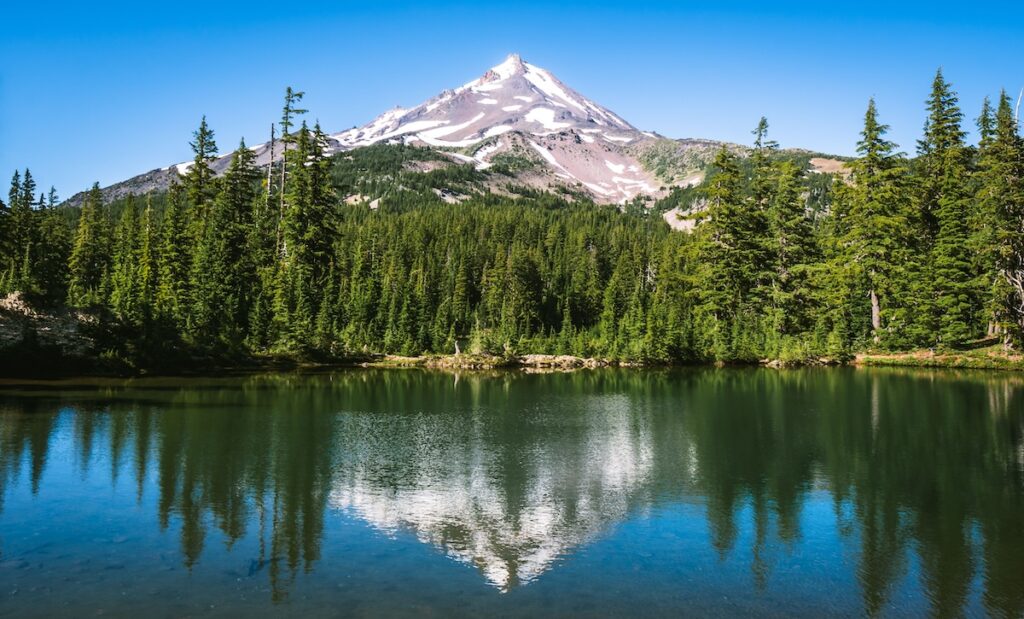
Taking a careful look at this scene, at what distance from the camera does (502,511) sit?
Answer: 15.3 m

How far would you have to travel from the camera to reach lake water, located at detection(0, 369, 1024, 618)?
1094cm

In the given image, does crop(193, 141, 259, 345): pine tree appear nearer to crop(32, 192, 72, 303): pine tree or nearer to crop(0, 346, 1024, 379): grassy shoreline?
crop(0, 346, 1024, 379): grassy shoreline

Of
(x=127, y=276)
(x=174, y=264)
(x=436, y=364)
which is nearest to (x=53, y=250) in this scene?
(x=127, y=276)

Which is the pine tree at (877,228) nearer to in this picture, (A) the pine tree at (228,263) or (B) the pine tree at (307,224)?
(B) the pine tree at (307,224)

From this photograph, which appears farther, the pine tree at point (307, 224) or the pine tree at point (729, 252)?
the pine tree at point (729, 252)

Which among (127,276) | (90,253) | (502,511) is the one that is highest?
(90,253)

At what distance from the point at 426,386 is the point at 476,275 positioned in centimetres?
6324

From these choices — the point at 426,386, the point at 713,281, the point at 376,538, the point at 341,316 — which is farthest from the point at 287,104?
the point at 376,538

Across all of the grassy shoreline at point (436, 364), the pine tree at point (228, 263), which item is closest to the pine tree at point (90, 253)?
the pine tree at point (228, 263)

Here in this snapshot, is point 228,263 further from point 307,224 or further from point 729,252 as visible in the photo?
point 729,252

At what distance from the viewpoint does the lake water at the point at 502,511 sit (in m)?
10.9

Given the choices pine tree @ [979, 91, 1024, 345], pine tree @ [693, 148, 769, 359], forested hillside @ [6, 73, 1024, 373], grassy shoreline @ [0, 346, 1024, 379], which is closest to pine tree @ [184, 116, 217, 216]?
forested hillside @ [6, 73, 1024, 373]

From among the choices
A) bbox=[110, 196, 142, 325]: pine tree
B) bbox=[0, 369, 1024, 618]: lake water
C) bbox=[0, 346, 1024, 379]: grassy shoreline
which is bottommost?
bbox=[0, 369, 1024, 618]: lake water

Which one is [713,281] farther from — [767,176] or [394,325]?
[394,325]
